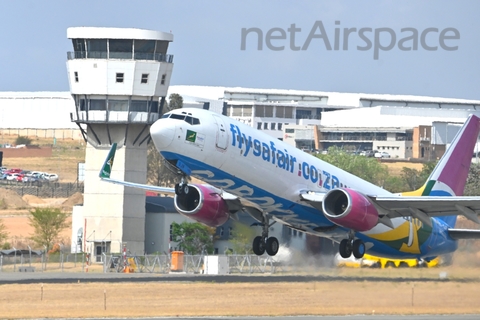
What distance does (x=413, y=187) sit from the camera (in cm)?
11112

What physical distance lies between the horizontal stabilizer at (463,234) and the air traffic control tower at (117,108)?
4152 centimetres

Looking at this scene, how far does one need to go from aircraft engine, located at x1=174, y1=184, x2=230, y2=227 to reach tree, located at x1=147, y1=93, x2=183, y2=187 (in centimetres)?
9002

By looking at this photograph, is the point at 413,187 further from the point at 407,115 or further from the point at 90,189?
the point at 407,115

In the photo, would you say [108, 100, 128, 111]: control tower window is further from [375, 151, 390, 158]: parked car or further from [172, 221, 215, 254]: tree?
[375, 151, 390, 158]: parked car

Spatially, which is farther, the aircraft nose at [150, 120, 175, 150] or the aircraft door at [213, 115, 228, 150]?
the aircraft door at [213, 115, 228, 150]

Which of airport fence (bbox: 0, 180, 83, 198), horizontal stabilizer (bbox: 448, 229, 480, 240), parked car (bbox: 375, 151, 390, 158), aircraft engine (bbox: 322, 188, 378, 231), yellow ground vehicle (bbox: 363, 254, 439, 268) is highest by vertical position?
parked car (bbox: 375, 151, 390, 158)

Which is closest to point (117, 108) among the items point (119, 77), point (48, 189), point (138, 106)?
point (138, 106)

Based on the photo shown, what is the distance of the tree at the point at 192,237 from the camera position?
9312cm

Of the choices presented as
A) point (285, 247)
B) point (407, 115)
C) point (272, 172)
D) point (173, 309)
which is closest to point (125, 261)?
point (285, 247)

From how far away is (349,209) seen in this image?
48.2m

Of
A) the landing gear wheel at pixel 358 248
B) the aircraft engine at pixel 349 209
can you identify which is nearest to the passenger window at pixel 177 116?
the aircraft engine at pixel 349 209

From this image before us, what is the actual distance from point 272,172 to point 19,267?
39.1 m

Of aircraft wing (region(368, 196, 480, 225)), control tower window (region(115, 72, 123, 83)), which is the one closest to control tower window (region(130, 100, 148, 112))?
control tower window (region(115, 72, 123, 83))

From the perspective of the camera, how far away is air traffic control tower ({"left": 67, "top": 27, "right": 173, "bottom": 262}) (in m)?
93.9
